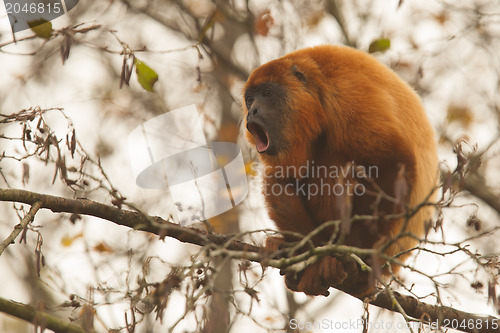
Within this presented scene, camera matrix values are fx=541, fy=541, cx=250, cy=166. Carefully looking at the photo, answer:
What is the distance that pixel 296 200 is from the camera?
5.09 meters

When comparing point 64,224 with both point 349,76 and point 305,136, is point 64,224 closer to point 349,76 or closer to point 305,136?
point 305,136

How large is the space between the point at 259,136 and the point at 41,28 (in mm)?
2404

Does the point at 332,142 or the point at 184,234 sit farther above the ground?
the point at 332,142

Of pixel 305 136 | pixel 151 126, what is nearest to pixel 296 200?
pixel 305 136

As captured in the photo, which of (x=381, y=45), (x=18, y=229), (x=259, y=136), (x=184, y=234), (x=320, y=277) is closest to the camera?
(x=18, y=229)

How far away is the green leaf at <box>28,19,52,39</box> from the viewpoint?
3.67 metres

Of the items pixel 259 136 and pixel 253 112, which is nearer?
pixel 253 112

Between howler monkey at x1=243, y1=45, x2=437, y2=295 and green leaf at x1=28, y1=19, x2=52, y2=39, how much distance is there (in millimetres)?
2074

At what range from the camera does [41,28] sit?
3686 millimetres

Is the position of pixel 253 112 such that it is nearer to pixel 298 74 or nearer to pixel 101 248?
pixel 298 74

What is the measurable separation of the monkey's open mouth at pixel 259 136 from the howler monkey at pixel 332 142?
0.03ft

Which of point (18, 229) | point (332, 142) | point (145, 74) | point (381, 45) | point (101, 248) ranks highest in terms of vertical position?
point (381, 45)

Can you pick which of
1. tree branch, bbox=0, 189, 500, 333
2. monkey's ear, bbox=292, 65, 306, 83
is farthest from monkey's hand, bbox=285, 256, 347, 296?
monkey's ear, bbox=292, 65, 306, 83

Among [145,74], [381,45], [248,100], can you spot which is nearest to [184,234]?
[145,74]
